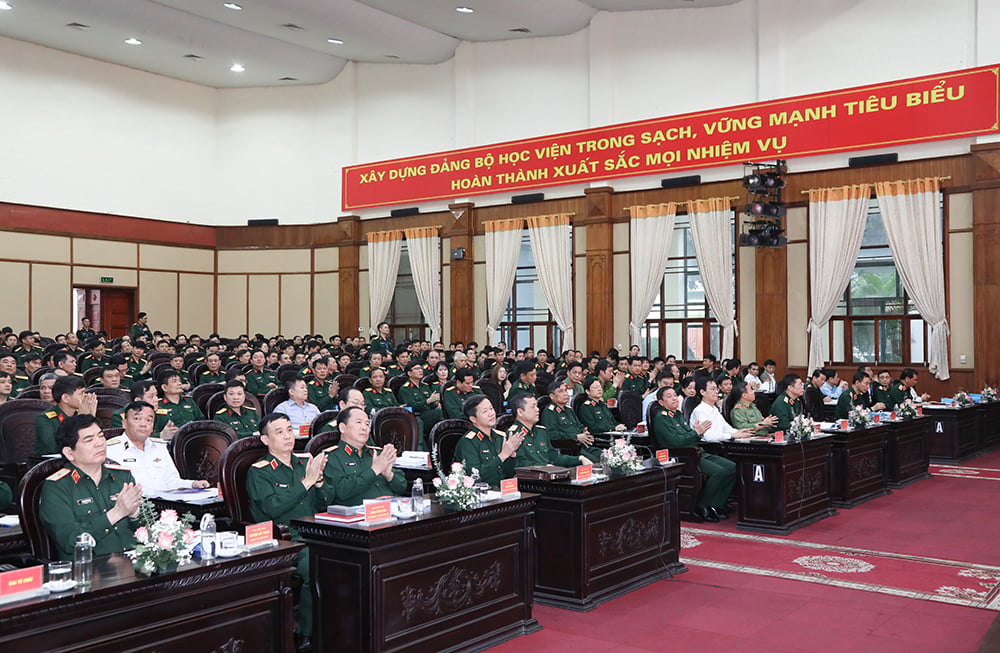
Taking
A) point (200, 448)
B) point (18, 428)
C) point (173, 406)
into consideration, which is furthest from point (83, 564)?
point (173, 406)

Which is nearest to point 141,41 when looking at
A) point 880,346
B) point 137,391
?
point 137,391

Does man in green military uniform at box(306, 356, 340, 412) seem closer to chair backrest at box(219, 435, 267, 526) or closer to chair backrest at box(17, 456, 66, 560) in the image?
chair backrest at box(219, 435, 267, 526)

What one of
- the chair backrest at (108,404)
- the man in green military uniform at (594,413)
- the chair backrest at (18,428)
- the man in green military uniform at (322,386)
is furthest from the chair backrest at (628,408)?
the chair backrest at (18,428)

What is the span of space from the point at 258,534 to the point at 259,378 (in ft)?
23.3

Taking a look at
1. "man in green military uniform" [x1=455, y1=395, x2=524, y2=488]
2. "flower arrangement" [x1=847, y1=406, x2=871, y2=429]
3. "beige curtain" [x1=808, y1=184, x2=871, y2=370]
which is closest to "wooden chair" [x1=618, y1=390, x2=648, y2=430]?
"flower arrangement" [x1=847, y1=406, x2=871, y2=429]

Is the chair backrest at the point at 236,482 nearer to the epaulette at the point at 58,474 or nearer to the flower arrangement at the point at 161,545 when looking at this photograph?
the epaulette at the point at 58,474

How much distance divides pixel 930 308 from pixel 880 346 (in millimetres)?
939

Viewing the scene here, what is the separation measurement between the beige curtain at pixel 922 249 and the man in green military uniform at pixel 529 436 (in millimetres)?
8595

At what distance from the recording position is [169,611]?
289cm

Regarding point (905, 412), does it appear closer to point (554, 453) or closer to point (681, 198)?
point (554, 453)

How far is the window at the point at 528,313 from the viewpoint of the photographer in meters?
16.2

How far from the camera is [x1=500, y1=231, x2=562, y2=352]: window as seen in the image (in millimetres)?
16156

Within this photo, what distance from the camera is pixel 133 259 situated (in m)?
17.7

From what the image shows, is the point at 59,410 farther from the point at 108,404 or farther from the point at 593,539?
the point at 593,539
